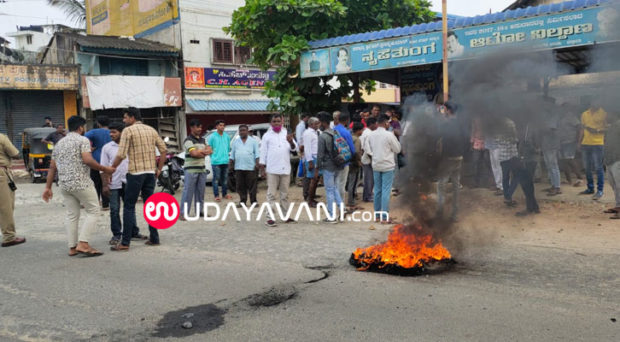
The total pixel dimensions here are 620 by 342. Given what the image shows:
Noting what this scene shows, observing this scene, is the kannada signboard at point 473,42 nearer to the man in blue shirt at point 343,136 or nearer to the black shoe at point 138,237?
the man in blue shirt at point 343,136

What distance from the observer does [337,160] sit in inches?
324

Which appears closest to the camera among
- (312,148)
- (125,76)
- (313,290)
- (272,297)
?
(272,297)

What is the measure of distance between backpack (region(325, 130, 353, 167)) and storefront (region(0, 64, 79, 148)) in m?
18.1

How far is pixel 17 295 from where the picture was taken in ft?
15.9

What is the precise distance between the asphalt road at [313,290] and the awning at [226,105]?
1728cm

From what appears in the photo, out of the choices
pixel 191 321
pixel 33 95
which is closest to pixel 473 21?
pixel 191 321

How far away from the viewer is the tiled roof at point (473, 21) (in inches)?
343

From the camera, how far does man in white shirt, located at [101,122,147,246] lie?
6918mm

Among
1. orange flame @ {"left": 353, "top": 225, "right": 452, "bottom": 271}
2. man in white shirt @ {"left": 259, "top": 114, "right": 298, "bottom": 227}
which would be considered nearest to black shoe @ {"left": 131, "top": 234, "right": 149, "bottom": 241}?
man in white shirt @ {"left": 259, "top": 114, "right": 298, "bottom": 227}

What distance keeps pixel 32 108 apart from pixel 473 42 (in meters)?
20.2

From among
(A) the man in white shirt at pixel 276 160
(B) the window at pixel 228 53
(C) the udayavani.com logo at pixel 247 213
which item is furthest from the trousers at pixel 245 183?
(B) the window at pixel 228 53

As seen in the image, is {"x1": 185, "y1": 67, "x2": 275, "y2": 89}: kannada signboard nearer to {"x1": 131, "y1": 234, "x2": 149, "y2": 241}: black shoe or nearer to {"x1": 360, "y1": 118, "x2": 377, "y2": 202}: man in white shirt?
{"x1": 360, "y1": 118, "x2": 377, "y2": 202}: man in white shirt

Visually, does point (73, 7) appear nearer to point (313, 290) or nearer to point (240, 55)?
point (240, 55)

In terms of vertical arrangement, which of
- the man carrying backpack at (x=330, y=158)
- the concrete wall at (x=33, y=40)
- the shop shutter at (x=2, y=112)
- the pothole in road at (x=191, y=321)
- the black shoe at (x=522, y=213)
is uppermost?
the concrete wall at (x=33, y=40)
